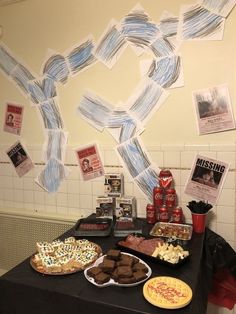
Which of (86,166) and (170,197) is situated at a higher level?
(86,166)

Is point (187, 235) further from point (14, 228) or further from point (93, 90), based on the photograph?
point (14, 228)

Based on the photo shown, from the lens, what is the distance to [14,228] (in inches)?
86.1

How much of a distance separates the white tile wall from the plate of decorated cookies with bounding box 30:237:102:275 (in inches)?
23.7

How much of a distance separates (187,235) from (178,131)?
24.2 inches

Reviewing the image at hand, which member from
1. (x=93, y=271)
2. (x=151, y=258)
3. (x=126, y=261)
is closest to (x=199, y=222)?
(x=151, y=258)

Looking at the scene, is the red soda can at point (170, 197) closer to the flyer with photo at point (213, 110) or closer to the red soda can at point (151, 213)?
the red soda can at point (151, 213)

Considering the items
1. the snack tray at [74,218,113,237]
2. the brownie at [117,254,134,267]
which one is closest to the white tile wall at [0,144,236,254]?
the snack tray at [74,218,113,237]

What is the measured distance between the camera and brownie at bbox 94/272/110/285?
3.42ft

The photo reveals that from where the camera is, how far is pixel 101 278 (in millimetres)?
1052

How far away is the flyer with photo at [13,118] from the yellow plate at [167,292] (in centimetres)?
156

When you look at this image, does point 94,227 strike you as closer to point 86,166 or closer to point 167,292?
point 86,166

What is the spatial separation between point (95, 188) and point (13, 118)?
85 centimetres

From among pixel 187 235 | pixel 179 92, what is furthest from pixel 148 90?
pixel 187 235

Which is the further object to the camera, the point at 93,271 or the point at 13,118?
the point at 13,118
